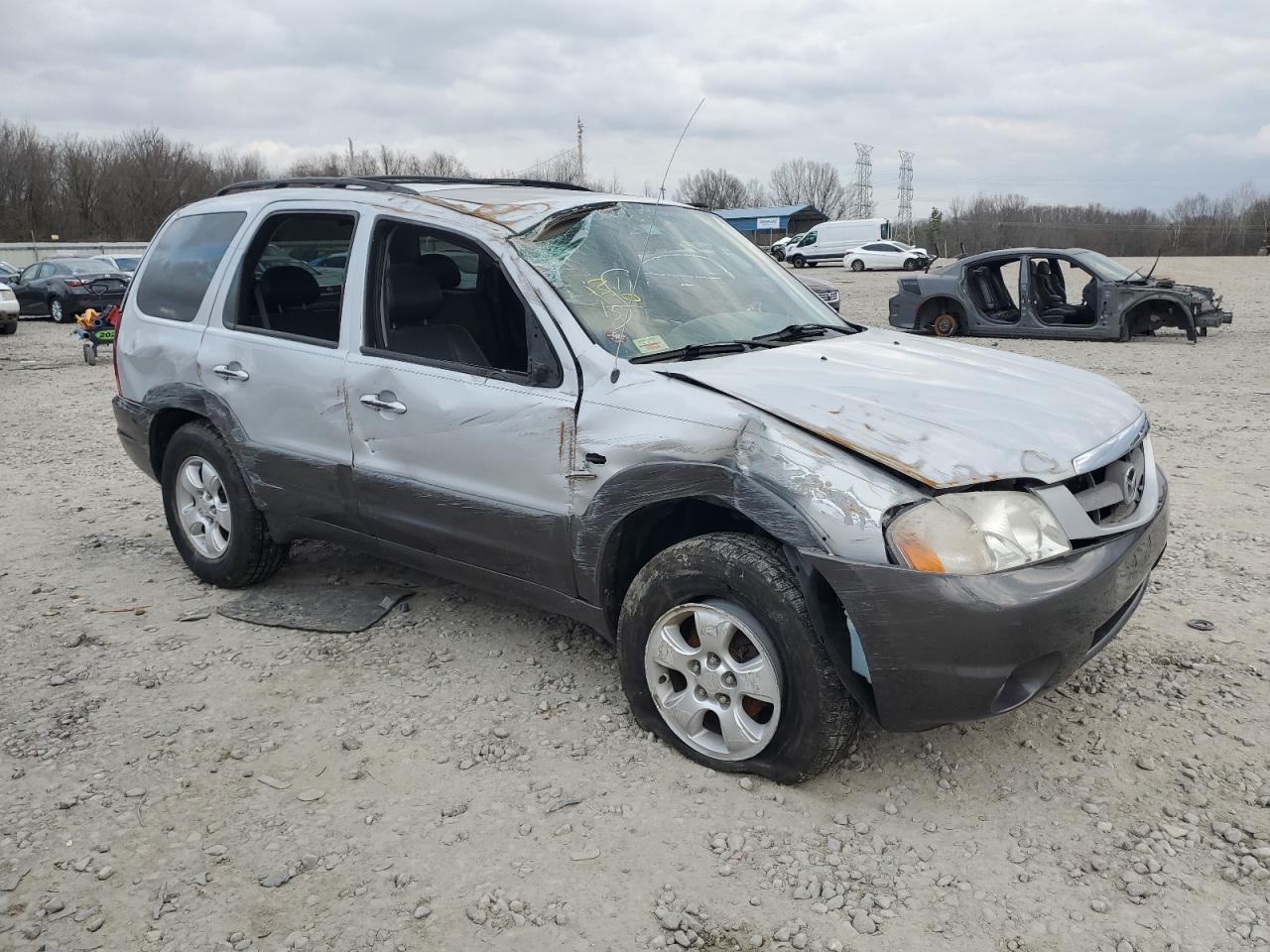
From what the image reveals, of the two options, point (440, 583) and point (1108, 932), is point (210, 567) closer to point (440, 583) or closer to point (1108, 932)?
point (440, 583)

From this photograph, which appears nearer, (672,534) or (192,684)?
(672,534)

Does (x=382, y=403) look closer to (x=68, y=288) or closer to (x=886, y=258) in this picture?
(x=68, y=288)

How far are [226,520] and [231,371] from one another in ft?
2.61

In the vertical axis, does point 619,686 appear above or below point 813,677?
below

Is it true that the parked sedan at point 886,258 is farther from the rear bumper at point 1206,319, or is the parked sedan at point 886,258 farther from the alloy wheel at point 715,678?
the alloy wheel at point 715,678

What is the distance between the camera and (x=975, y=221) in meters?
70.3

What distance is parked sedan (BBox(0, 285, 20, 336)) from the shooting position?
63.8 feet

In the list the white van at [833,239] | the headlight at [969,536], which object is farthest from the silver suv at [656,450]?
the white van at [833,239]

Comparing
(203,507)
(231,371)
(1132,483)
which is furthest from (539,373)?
(203,507)

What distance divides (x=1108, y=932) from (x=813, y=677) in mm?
949

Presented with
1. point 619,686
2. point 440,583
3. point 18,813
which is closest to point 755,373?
point 619,686

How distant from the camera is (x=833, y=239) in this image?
→ 1881 inches

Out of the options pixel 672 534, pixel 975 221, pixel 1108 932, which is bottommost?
pixel 1108 932

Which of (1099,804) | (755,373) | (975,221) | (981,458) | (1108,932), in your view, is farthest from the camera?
(975,221)
